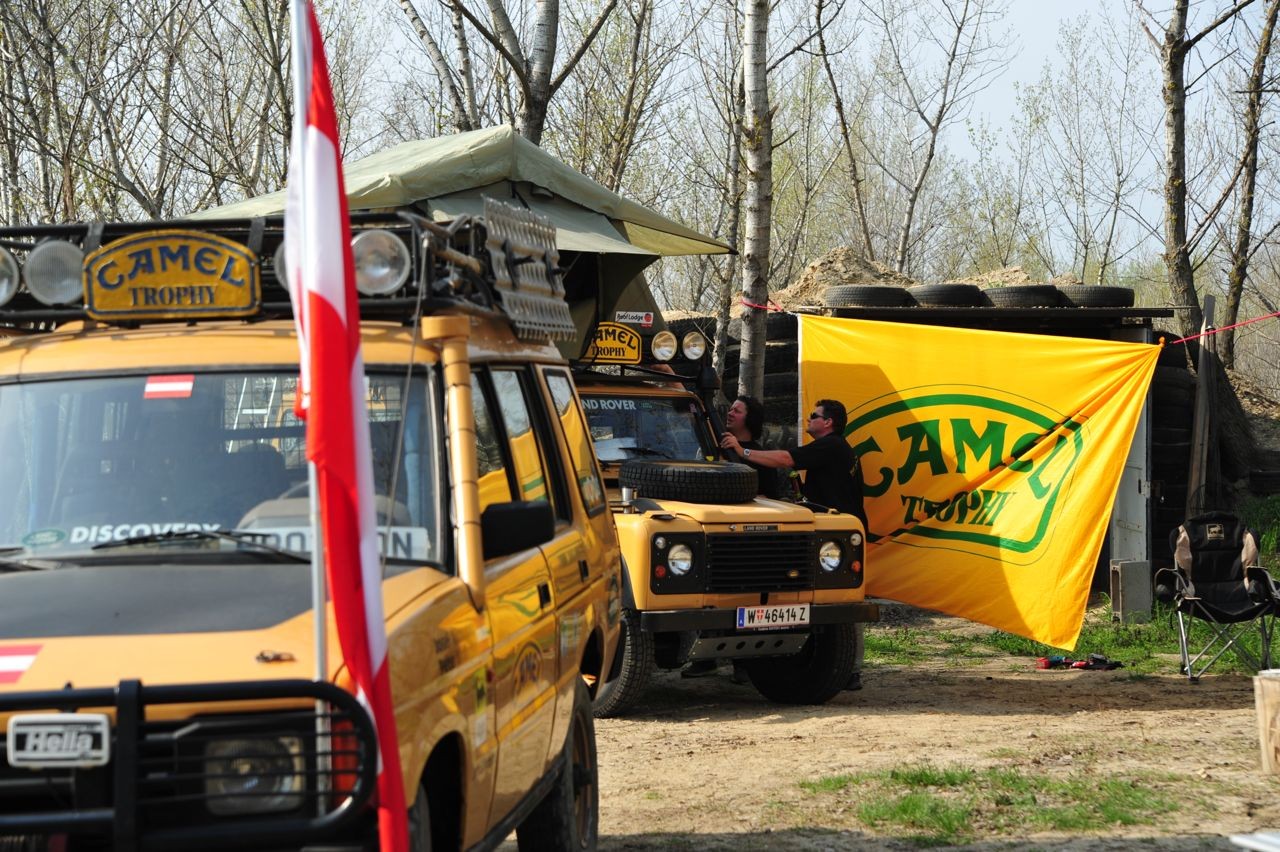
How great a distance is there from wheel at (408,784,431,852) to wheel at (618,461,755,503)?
592cm

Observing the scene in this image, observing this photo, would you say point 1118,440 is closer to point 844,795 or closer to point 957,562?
point 957,562

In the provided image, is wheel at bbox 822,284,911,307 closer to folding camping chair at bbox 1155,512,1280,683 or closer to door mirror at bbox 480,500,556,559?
folding camping chair at bbox 1155,512,1280,683

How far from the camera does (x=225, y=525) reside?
160 inches

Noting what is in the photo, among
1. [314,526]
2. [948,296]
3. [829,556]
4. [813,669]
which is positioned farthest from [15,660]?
[948,296]

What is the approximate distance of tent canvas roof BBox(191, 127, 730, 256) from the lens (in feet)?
36.4

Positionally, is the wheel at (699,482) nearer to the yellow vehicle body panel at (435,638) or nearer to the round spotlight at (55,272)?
the yellow vehicle body panel at (435,638)

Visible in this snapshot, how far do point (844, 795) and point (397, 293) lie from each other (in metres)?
3.75

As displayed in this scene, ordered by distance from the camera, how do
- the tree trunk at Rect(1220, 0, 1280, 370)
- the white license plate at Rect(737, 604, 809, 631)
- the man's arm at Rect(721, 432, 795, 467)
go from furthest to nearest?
1. the tree trunk at Rect(1220, 0, 1280, 370)
2. the man's arm at Rect(721, 432, 795, 467)
3. the white license plate at Rect(737, 604, 809, 631)

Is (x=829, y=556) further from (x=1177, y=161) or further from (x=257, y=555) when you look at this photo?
(x=1177, y=161)

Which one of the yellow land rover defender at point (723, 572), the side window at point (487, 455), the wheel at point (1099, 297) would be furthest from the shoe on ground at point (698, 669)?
the wheel at point (1099, 297)

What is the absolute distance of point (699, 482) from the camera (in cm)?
952

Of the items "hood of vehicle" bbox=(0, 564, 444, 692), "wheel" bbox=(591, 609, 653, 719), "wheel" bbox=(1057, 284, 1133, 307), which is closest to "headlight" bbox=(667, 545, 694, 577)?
"wheel" bbox=(591, 609, 653, 719)

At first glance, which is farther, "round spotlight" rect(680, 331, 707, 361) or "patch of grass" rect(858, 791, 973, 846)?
"round spotlight" rect(680, 331, 707, 361)

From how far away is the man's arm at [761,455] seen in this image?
34.8 feet
